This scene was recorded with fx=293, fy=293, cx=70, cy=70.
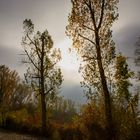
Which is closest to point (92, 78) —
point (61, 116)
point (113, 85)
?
point (113, 85)

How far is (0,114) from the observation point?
104 feet

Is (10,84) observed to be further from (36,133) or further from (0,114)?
(36,133)

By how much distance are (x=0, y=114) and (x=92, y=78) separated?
16.9m

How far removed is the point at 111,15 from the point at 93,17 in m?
1.11

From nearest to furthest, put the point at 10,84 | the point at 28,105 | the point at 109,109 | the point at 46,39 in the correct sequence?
the point at 109,109 < the point at 46,39 < the point at 10,84 < the point at 28,105

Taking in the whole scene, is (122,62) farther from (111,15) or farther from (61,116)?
(61,116)

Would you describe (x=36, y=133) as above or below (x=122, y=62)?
below

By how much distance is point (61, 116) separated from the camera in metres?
96.4

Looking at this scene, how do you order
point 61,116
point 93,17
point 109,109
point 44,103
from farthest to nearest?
1. point 61,116
2. point 44,103
3. point 93,17
4. point 109,109

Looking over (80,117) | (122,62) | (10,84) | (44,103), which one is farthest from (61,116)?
(80,117)

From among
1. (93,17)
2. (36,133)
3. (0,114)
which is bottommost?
(36,133)

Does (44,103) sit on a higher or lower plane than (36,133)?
higher

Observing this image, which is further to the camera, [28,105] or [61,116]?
[61,116]

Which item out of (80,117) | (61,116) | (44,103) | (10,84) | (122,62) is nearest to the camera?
(80,117)
